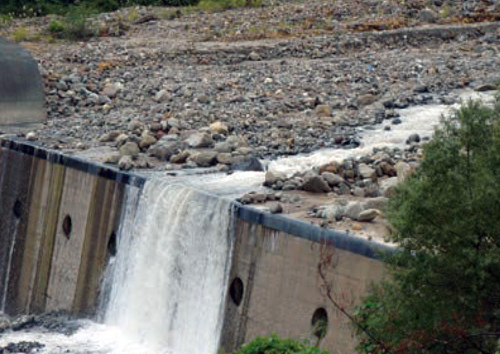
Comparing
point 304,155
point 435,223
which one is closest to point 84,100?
point 304,155

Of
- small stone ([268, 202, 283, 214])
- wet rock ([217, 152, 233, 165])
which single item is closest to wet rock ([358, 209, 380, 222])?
small stone ([268, 202, 283, 214])

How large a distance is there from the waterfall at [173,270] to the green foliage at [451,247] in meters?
5.50

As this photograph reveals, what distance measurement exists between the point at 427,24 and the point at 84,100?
992cm

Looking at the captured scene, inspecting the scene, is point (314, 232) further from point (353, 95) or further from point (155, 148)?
point (353, 95)

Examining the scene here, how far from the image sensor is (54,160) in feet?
71.9

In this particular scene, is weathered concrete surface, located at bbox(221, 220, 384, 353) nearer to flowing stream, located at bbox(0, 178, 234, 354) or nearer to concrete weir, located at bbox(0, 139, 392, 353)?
concrete weir, located at bbox(0, 139, 392, 353)

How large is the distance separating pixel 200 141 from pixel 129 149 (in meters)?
1.26

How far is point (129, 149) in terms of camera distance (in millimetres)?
21297

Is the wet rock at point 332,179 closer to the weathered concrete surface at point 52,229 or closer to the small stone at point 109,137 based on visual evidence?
the weathered concrete surface at point 52,229

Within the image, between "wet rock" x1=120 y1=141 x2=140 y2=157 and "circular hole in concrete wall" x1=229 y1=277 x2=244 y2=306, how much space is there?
17.0ft

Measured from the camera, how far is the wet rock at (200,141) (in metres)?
21.6

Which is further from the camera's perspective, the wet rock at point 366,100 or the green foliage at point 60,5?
the green foliage at point 60,5

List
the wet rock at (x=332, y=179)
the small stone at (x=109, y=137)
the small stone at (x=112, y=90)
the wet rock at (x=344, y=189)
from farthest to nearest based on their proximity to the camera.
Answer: the small stone at (x=112, y=90), the small stone at (x=109, y=137), the wet rock at (x=332, y=179), the wet rock at (x=344, y=189)

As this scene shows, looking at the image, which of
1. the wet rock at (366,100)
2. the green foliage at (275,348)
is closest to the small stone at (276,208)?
the green foliage at (275,348)
